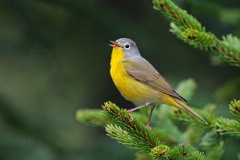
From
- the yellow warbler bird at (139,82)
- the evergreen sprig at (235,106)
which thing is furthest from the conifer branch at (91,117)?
the evergreen sprig at (235,106)

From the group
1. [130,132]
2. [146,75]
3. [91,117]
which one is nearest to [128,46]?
[146,75]

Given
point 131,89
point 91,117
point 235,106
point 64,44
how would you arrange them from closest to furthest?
point 235,106
point 91,117
point 131,89
point 64,44

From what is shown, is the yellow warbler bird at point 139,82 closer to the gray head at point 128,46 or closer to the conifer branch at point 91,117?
the gray head at point 128,46

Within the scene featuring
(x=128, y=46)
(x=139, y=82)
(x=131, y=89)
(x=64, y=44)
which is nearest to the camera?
(x=131, y=89)

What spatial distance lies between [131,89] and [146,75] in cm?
36

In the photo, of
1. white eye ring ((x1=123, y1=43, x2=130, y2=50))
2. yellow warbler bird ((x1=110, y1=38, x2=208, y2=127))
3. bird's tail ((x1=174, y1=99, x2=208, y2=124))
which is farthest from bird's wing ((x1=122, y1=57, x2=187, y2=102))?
bird's tail ((x1=174, y1=99, x2=208, y2=124))

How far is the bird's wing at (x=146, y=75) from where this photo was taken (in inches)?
190

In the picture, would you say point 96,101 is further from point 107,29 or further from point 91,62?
point 107,29

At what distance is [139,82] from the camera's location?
4941mm

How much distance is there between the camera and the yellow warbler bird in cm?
460

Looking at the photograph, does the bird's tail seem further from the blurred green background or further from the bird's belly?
the blurred green background

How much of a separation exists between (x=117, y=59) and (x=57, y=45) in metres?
0.99

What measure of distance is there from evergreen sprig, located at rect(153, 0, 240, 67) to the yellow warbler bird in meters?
0.81

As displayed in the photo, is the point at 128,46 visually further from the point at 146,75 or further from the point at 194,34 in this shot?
the point at 194,34
